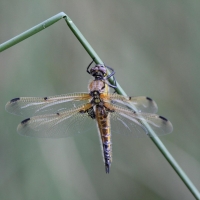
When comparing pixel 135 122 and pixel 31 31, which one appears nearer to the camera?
pixel 31 31

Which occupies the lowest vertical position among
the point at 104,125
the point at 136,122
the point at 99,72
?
the point at 136,122

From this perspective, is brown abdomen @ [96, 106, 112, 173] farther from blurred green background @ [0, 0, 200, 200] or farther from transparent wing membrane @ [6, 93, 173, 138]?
blurred green background @ [0, 0, 200, 200]

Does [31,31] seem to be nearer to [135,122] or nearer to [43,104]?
[43,104]

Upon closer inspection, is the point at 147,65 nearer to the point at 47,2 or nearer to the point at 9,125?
the point at 47,2

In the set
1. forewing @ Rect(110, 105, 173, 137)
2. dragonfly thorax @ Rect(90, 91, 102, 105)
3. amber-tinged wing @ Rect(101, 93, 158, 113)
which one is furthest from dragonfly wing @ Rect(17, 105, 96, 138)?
amber-tinged wing @ Rect(101, 93, 158, 113)

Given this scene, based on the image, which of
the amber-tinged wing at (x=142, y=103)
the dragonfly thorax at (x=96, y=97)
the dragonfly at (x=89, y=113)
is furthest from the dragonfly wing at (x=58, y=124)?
the amber-tinged wing at (x=142, y=103)

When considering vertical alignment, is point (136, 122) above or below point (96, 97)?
below

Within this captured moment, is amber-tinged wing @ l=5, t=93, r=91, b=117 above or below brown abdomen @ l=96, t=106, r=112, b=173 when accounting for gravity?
above

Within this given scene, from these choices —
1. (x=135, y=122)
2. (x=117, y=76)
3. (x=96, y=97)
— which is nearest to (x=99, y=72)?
(x=96, y=97)
